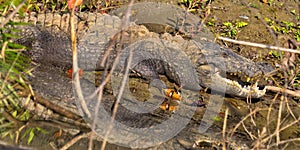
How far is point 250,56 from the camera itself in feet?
16.3

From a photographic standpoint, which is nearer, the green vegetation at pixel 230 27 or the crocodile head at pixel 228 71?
the crocodile head at pixel 228 71

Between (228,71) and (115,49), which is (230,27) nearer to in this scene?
(228,71)

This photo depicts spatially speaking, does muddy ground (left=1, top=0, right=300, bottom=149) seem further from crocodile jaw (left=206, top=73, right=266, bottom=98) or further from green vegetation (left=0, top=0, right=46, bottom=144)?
green vegetation (left=0, top=0, right=46, bottom=144)

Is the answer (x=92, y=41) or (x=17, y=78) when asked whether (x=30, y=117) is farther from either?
(x=92, y=41)

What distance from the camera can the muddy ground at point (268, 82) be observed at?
11.3 feet

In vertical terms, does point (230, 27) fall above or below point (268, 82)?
above

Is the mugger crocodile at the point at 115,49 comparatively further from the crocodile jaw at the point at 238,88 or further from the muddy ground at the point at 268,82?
the muddy ground at the point at 268,82

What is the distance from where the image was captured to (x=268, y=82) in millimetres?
4574

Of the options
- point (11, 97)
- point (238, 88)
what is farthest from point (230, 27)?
point (11, 97)

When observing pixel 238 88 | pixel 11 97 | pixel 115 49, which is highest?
pixel 11 97

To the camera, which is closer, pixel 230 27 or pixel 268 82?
pixel 268 82

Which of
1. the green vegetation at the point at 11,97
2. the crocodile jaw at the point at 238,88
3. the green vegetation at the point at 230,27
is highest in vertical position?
the green vegetation at the point at 11,97

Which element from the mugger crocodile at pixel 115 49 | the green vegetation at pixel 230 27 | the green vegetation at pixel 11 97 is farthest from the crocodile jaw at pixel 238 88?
the green vegetation at pixel 11 97

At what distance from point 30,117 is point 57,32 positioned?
6.23ft
